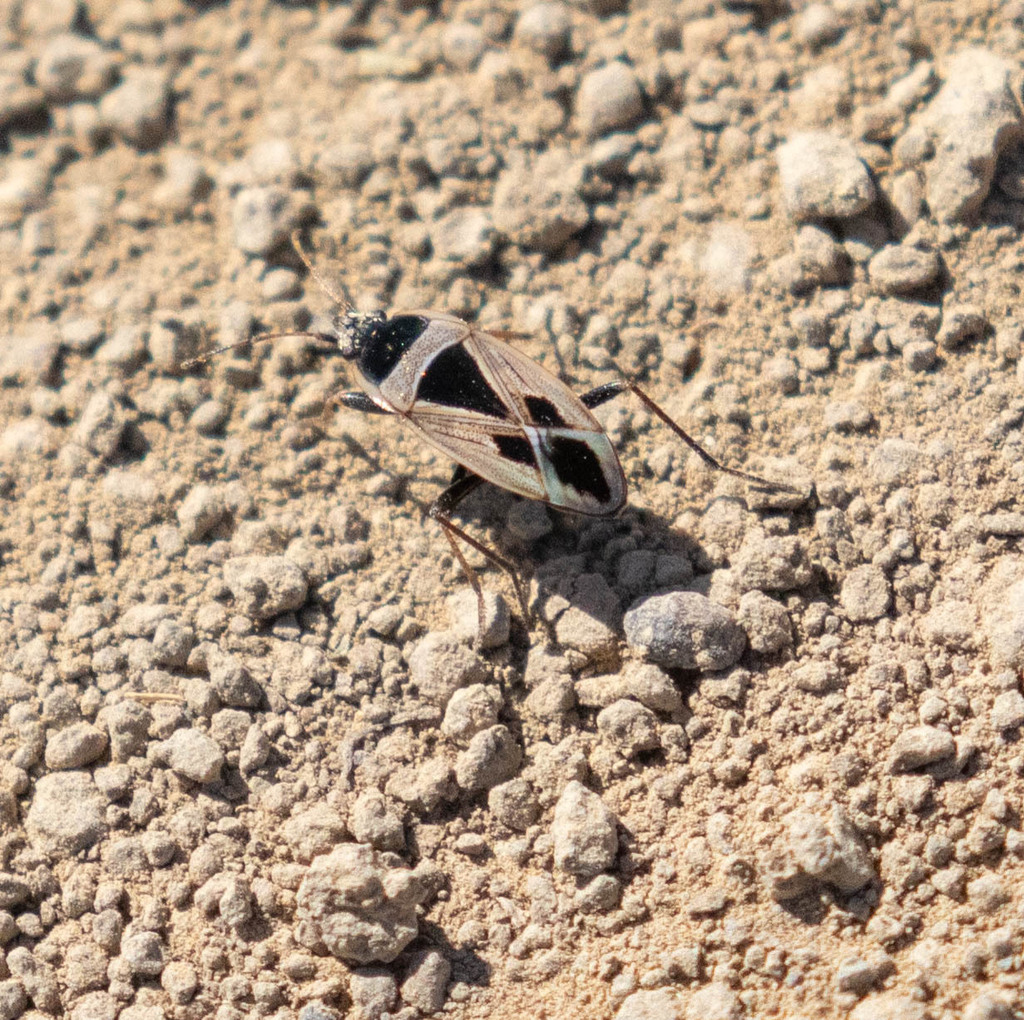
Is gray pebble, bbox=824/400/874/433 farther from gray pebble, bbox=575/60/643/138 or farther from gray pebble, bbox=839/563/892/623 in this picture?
gray pebble, bbox=575/60/643/138

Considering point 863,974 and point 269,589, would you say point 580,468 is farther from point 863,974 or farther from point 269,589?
point 863,974

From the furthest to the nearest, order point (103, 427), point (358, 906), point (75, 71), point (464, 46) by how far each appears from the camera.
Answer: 1. point (75, 71)
2. point (464, 46)
3. point (103, 427)
4. point (358, 906)

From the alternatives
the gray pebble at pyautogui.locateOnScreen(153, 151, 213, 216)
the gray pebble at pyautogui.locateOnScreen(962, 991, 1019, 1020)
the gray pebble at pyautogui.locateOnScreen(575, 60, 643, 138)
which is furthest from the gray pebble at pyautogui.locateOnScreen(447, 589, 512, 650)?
the gray pebble at pyautogui.locateOnScreen(153, 151, 213, 216)

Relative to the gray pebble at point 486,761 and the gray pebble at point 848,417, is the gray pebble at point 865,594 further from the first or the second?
the gray pebble at point 486,761

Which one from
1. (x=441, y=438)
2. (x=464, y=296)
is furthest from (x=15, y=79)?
(x=441, y=438)

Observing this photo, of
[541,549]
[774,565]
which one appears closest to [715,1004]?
[774,565]

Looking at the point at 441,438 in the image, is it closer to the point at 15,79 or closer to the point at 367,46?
the point at 367,46
